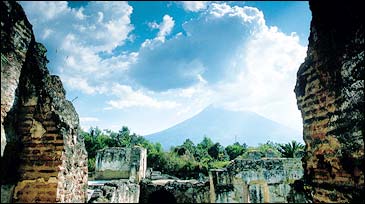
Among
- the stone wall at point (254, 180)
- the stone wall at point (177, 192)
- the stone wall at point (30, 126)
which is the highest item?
the stone wall at point (30, 126)

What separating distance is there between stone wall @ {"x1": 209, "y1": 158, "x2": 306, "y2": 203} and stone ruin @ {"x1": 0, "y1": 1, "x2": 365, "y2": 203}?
6.98 meters

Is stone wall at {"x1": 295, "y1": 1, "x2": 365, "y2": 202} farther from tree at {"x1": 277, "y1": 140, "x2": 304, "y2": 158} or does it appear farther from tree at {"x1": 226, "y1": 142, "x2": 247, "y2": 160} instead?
tree at {"x1": 226, "y1": 142, "x2": 247, "y2": 160}

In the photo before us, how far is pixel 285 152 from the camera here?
26.2m

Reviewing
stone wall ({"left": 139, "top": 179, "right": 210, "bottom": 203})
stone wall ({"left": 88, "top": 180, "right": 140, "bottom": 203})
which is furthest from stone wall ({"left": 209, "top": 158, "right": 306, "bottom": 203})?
stone wall ({"left": 88, "top": 180, "right": 140, "bottom": 203})

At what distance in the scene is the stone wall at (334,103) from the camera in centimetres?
336

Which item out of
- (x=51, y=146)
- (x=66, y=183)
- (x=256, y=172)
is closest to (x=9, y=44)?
(x=51, y=146)

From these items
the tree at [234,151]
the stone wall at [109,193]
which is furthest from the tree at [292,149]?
the tree at [234,151]

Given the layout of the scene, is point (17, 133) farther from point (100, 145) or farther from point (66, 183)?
point (100, 145)

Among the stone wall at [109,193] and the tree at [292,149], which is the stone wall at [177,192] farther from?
the tree at [292,149]

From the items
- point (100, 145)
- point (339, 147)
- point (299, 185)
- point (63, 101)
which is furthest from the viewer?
point (100, 145)

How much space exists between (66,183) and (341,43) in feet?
13.7

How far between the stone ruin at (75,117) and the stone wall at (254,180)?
22.9 feet

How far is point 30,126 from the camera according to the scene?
380 cm

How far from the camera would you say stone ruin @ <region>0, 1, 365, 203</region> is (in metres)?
3.43
